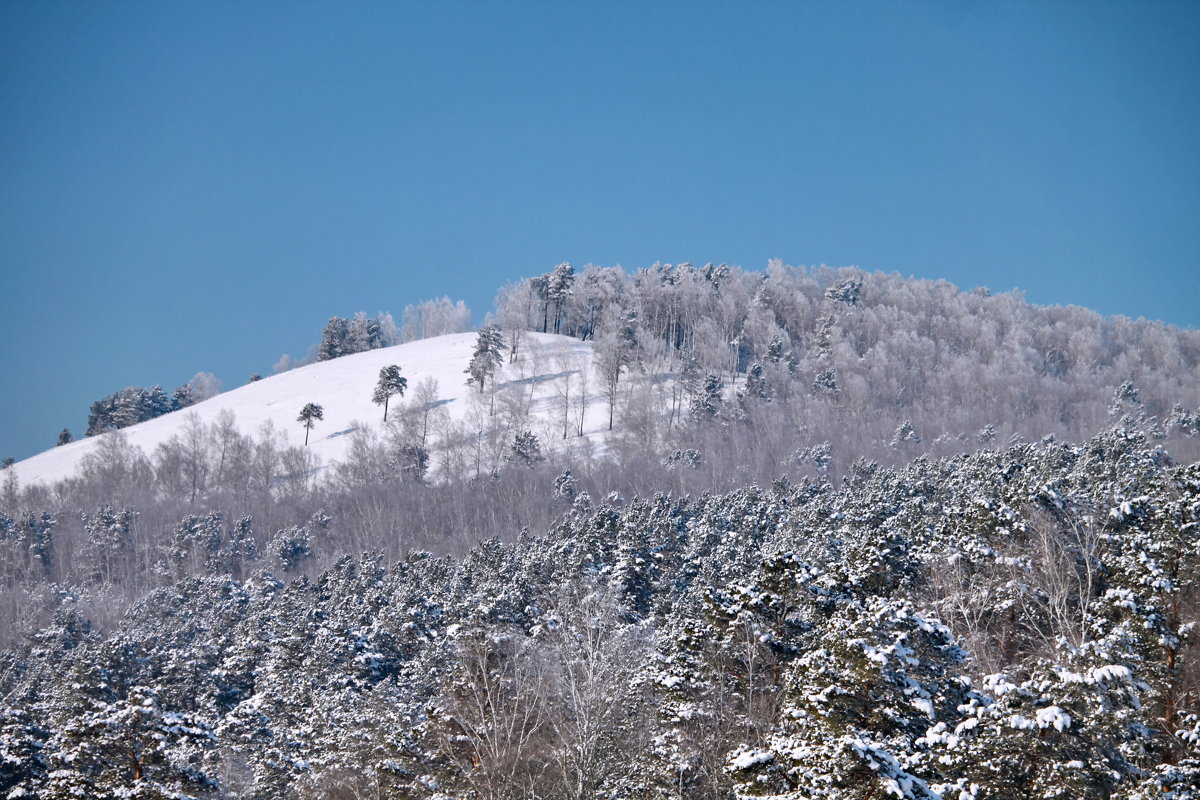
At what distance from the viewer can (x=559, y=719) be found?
72.3 ft

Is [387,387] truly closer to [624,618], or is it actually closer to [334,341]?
[334,341]

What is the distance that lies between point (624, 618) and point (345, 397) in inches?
3374

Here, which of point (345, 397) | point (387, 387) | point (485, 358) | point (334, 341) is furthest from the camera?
point (334, 341)

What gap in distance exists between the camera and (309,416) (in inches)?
4001

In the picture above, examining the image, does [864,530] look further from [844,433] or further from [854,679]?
[844,433]

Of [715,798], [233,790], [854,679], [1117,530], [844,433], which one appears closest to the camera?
[854,679]

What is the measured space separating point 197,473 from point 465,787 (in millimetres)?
87507

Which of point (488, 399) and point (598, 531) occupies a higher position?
point (488, 399)

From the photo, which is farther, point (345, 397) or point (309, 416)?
point (345, 397)

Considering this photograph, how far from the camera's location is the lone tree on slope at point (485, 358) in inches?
4149

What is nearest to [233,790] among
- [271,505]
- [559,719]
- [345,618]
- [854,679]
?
[345,618]

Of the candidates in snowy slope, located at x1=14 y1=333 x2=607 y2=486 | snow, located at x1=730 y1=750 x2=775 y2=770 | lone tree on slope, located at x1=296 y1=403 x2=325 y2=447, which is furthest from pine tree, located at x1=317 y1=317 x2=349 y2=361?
snow, located at x1=730 y1=750 x2=775 y2=770

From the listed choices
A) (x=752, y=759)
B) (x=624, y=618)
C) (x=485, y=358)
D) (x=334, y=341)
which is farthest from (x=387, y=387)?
(x=752, y=759)

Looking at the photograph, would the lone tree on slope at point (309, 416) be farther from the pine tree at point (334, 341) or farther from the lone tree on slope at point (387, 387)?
the pine tree at point (334, 341)
